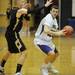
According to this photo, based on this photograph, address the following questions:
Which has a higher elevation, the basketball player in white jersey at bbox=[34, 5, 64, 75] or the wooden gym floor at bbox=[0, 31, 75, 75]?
the basketball player in white jersey at bbox=[34, 5, 64, 75]

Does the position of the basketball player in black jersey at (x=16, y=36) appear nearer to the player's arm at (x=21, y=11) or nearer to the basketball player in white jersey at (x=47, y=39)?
the player's arm at (x=21, y=11)

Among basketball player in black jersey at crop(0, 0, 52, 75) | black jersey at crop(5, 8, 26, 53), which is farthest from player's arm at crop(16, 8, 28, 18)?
black jersey at crop(5, 8, 26, 53)

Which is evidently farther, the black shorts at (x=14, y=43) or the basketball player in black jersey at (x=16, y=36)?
the black shorts at (x=14, y=43)

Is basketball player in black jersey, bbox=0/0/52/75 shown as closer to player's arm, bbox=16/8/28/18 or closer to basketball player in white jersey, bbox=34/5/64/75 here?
player's arm, bbox=16/8/28/18

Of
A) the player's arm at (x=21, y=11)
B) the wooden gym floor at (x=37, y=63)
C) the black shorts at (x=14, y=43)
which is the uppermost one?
the player's arm at (x=21, y=11)

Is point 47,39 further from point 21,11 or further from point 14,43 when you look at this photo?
point 21,11

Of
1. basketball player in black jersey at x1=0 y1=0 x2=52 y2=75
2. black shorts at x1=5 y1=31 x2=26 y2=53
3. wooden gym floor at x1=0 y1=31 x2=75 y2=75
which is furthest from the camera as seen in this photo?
wooden gym floor at x1=0 y1=31 x2=75 y2=75

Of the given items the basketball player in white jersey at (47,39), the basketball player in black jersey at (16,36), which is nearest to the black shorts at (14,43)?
the basketball player in black jersey at (16,36)

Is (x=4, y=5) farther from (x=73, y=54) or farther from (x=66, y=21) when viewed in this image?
(x=73, y=54)

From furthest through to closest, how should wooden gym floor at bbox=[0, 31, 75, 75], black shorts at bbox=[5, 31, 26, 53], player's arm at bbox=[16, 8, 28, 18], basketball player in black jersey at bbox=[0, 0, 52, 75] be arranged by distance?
wooden gym floor at bbox=[0, 31, 75, 75], black shorts at bbox=[5, 31, 26, 53], basketball player in black jersey at bbox=[0, 0, 52, 75], player's arm at bbox=[16, 8, 28, 18]

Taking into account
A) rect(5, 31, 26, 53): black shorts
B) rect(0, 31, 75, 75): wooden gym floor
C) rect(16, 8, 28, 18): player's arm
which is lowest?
rect(0, 31, 75, 75): wooden gym floor

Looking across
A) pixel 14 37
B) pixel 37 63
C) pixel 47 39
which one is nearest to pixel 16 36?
pixel 14 37

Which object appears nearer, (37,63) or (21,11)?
(21,11)

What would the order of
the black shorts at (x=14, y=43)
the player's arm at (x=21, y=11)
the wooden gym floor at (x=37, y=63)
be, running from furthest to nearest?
the wooden gym floor at (x=37, y=63)
the black shorts at (x=14, y=43)
the player's arm at (x=21, y=11)
